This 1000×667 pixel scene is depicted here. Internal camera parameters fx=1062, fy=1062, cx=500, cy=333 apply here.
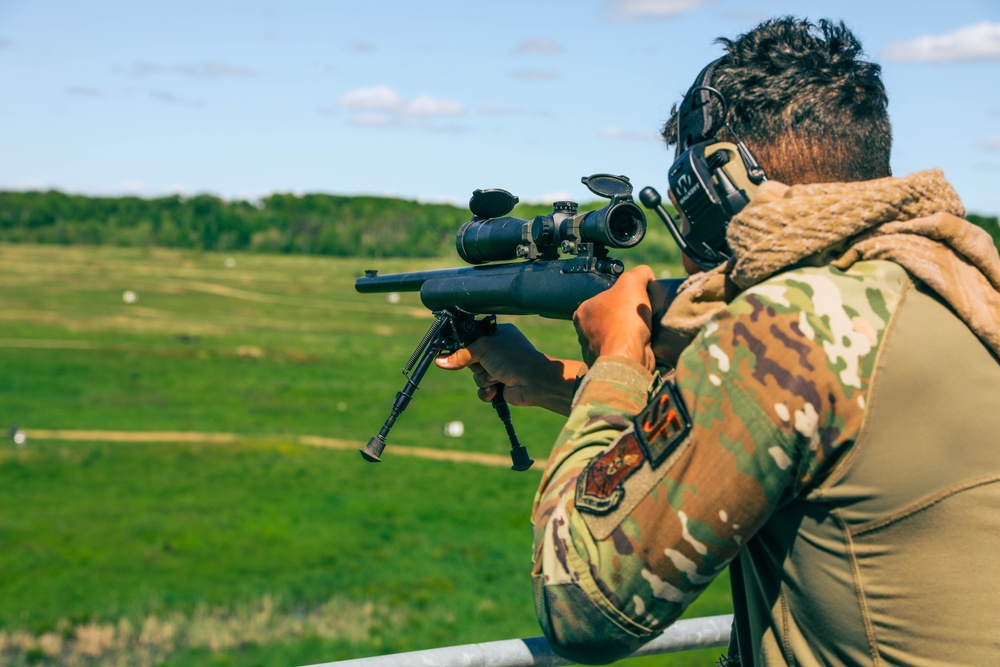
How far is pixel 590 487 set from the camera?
2.21 meters

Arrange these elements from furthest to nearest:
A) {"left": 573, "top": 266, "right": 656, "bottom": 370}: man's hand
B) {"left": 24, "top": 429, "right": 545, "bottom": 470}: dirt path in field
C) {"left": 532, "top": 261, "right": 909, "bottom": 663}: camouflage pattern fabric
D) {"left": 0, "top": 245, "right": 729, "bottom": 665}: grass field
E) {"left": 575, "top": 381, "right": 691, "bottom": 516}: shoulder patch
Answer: {"left": 24, "top": 429, "right": 545, "bottom": 470}: dirt path in field → {"left": 0, "top": 245, "right": 729, "bottom": 665}: grass field → {"left": 573, "top": 266, "right": 656, "bottom": 370}: man's hand → {"left": 575, "top": 381, "right": 691, "bottom": 516}: shoulder patch → {"left": 532, "top": 261, "right": 909, "bottom": 663}: camouflage pattern fabric

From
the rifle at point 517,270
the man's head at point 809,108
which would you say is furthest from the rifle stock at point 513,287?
the man's head at point 809,108

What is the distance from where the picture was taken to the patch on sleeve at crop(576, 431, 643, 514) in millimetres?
2139

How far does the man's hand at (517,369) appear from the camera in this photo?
416 centimetres

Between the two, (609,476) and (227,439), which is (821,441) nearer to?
(609,476)

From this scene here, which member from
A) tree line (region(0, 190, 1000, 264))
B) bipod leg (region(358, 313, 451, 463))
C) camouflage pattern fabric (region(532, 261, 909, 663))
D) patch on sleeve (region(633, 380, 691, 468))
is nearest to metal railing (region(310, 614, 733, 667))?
camouflage pattern fabric (region(532, 261, 909, 663))

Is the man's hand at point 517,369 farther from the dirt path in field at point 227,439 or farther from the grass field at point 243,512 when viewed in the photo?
the dirt path in field at point 227,439

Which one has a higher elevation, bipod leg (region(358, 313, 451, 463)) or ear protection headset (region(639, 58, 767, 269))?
ear protection headset (region(639, 58, 767, 269))

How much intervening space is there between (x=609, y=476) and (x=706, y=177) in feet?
2.36

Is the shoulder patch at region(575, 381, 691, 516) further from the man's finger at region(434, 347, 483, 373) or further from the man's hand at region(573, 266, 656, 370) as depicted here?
the man's finger at region(434, 347, 483, 373)

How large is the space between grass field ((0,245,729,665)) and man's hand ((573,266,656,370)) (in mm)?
19495

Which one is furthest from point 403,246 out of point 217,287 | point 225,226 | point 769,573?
point 769,573

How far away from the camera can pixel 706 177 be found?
7.84 ft

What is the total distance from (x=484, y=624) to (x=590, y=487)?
23.3 m
